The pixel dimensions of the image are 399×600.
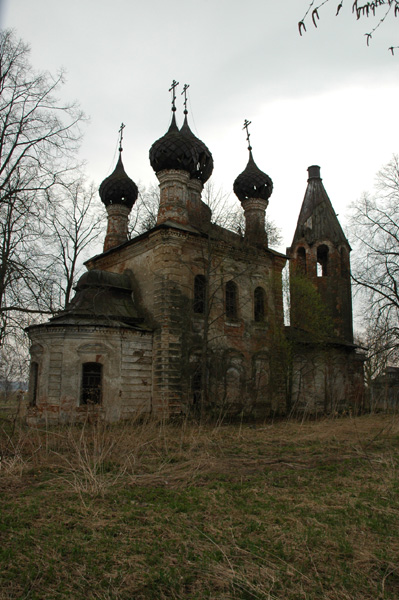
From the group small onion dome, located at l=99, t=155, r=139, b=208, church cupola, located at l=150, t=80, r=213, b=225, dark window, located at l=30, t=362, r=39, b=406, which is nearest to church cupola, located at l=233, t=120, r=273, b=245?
church cupola, located at l=150, t=80, r=213, b=225

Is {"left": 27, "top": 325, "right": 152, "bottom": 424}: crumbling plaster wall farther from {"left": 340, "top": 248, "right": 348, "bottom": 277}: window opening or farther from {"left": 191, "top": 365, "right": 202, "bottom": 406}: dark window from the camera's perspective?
{"left": 340, "top": 248, "right": 348, "bottom": 277}: window opening

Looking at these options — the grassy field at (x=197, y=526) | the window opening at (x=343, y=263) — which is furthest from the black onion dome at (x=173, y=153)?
the window opening at (x=343, y=263)

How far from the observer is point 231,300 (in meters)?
18.3

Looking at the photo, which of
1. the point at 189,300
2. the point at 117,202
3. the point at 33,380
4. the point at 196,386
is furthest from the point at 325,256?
the point at 33,380

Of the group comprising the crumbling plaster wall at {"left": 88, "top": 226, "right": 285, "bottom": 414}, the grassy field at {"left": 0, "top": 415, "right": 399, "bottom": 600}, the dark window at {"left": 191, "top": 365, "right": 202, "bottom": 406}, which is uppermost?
the crumbling plaster wall at {"left": 88, "top": 226, "right": 285, "bottom": 414}

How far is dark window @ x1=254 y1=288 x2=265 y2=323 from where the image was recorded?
19000 mm

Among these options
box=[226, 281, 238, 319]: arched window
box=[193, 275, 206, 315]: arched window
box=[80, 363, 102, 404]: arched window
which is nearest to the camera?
box=[80, 363, 102, 404]: arched window

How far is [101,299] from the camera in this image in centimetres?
1619

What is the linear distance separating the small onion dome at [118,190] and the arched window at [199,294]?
6.11 meters

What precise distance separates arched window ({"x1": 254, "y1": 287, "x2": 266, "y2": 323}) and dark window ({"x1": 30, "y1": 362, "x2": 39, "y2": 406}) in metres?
8.53

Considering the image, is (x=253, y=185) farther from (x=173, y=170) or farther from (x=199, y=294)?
(x=199, y=294)

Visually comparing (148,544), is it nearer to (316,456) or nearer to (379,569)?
(379,569)

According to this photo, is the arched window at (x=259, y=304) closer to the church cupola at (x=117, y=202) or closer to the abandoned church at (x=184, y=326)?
the abandoned church at (x=184, y=326)

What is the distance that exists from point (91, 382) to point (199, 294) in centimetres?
498
